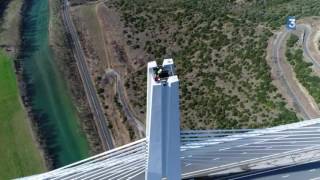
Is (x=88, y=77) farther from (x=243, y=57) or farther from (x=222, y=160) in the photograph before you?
(x=222, y=160)

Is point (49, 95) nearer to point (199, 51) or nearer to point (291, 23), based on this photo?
point (199, 51)

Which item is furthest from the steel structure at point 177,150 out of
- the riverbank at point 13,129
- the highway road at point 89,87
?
the highway road at point 89,87

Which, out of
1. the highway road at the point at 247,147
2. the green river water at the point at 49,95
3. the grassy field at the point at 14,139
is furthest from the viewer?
the green river water at the point at 49,95

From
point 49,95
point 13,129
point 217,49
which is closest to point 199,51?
point 217,49

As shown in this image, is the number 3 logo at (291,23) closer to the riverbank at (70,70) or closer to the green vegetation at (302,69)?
the green vegetation at (302,69)

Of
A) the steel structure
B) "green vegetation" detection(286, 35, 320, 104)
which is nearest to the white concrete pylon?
the steel structure

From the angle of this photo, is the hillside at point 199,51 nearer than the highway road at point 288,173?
No
